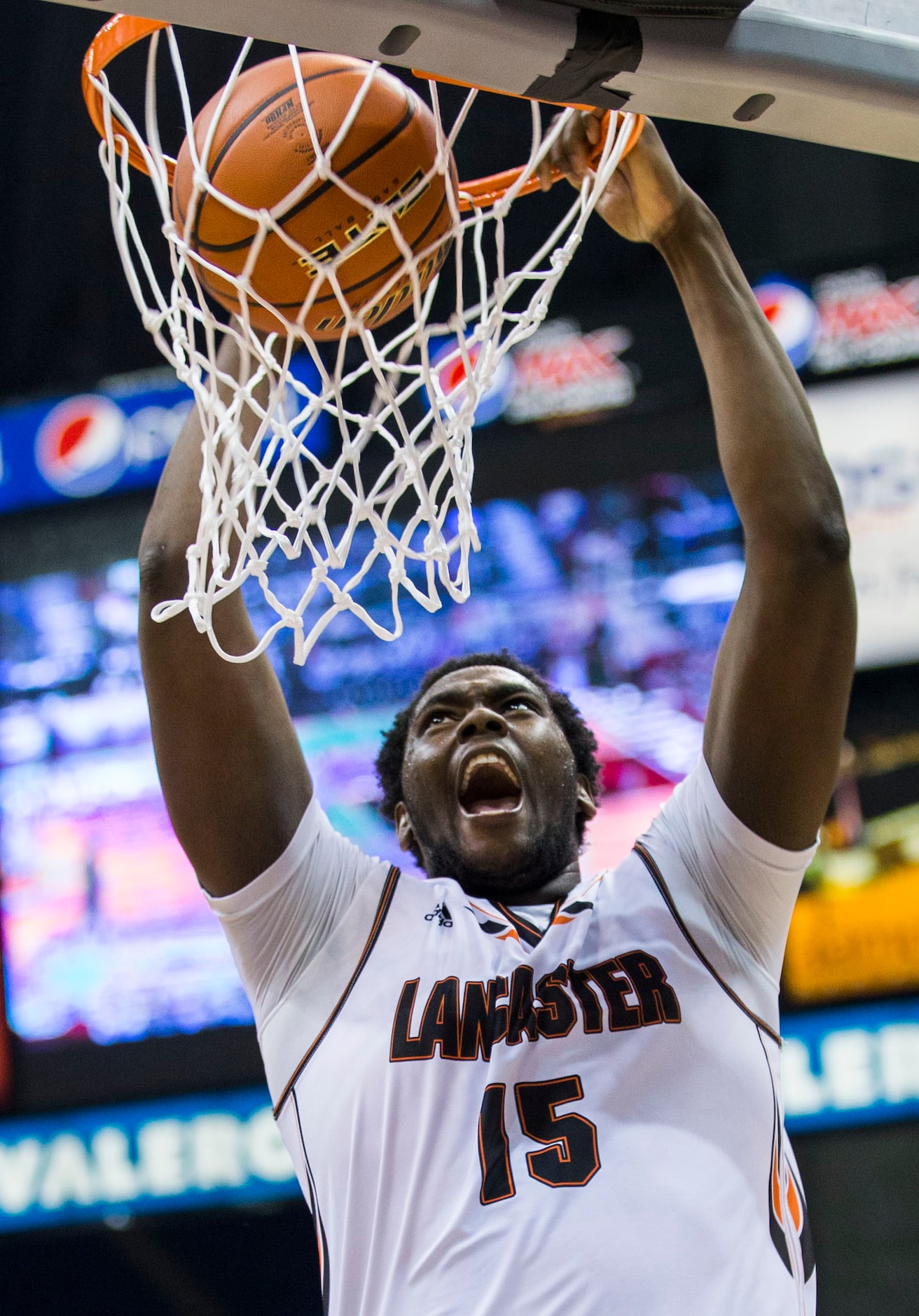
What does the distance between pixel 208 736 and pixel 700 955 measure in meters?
0.71

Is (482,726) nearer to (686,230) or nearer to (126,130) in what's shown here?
(686,230)

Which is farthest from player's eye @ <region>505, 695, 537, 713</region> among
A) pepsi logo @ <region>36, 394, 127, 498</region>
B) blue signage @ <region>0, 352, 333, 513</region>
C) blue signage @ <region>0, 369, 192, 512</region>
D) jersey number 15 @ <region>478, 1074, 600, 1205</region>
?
pepsi logo @ <region>36, 394, 127, 498</region>

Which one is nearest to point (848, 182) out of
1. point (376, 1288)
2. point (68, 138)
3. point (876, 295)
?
point (876, 295)

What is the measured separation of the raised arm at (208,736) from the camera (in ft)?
6.08

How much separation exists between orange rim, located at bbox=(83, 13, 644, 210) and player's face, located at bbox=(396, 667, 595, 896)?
0.77 metres

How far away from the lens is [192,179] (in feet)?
5.57

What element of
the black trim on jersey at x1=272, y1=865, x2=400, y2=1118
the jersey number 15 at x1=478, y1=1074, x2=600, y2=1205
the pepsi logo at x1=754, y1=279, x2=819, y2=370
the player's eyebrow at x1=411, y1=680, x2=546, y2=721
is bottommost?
the jersey number 15 at x1=478, y1=1074, x2=600, y2=1205

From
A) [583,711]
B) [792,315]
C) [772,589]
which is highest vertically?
[792,315]

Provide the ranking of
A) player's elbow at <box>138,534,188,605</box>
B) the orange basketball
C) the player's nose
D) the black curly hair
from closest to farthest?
the orange basketball
player's elbow at <box>138,534,188,605</box>
the player's nose
the black curly hair

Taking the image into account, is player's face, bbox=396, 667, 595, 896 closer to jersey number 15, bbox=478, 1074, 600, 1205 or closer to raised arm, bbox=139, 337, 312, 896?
raised arm, bbox=139, 337, 312, 896

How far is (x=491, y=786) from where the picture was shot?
218 cm

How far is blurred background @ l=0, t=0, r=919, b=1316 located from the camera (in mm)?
3748

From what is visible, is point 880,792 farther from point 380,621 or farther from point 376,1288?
point 376,1288

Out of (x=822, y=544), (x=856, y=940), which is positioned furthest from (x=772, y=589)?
(x=856, y=940)
